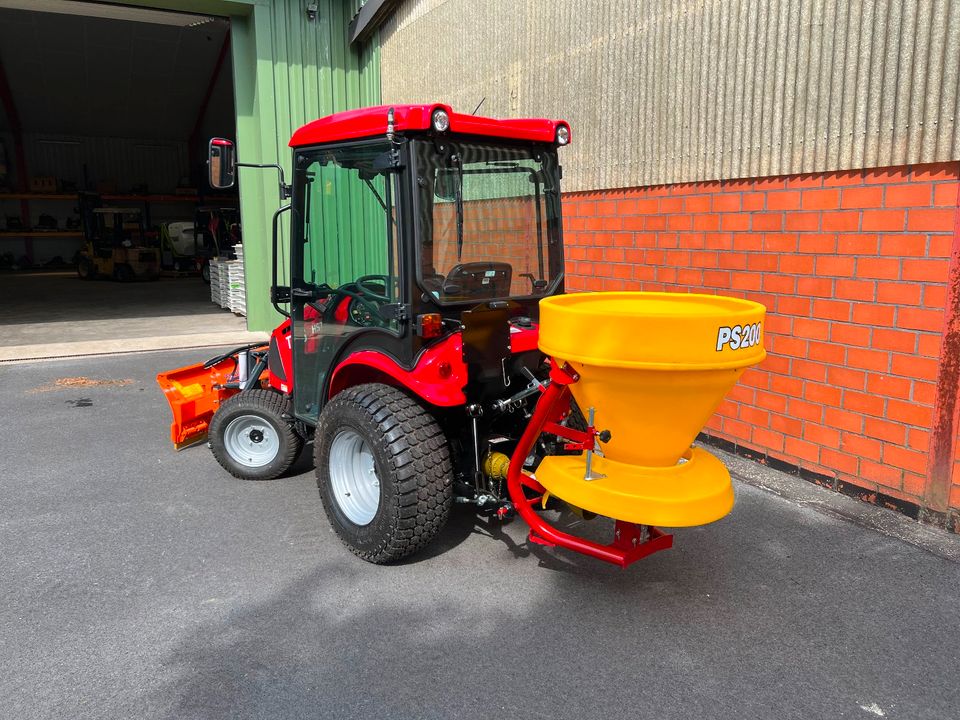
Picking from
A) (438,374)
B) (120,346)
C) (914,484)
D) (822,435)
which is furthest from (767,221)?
(120,346)

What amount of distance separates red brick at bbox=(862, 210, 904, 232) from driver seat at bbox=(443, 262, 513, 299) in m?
2.21

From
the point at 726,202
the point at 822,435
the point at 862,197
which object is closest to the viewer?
the point at 862,197

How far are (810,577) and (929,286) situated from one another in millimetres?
1787

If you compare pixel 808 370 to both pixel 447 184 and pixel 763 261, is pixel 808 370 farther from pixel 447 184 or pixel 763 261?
pixel 447 184

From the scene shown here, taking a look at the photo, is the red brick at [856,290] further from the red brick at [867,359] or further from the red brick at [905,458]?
the red brick at [905,458]

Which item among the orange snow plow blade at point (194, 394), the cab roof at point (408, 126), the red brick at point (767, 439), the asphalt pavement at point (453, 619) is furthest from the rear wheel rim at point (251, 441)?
the red brick at point (767, 439)

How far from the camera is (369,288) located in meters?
3.89

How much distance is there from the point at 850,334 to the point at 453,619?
3.06 m

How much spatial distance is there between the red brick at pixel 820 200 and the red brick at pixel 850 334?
2.47 feet

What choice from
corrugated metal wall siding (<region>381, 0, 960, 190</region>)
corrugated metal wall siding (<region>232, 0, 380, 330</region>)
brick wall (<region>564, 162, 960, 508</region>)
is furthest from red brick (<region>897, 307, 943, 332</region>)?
corrugated metal wall siding (<region>232, 0, 380, 330</region>)

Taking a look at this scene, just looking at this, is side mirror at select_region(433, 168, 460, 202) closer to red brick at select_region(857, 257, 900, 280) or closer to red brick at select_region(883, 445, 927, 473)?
red brick at select_region(857, 257, 900, 280)

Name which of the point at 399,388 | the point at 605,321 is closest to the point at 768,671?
the point at 605,321

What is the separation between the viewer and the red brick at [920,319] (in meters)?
4.11

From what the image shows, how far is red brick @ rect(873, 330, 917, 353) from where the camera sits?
424cm
